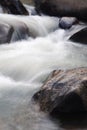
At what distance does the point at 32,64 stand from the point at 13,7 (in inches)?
176

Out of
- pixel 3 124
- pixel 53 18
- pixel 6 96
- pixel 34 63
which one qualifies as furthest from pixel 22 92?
pixel 53 18

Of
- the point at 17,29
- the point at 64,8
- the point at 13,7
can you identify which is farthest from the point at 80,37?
the point at 64,8

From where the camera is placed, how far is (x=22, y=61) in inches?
316

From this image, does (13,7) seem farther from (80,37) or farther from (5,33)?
(5,33)

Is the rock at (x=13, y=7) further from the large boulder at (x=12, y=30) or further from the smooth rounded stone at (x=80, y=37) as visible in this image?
the smooth rounded stone at (x=80, y=37)

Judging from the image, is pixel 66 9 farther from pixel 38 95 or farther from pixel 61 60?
pixel 38 95

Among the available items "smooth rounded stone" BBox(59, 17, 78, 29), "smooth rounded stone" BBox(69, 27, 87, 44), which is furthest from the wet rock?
"smooth rounded stone" BBox(59, 17, 78, 29)

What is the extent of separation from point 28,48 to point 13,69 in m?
1.92

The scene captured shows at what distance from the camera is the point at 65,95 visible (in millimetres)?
5305

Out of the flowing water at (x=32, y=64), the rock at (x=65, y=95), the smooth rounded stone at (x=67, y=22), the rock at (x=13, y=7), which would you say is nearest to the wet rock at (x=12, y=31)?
the flowing water at (x=32, y=64)

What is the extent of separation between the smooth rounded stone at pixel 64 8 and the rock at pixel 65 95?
709 centimetres

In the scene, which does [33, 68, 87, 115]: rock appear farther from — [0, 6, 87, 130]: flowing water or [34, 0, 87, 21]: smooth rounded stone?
[34, 0, 87, 21]: smooth rounded stone

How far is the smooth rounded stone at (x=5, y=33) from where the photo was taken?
9.23m

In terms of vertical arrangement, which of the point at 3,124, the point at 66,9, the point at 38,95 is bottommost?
the point at 3,124
